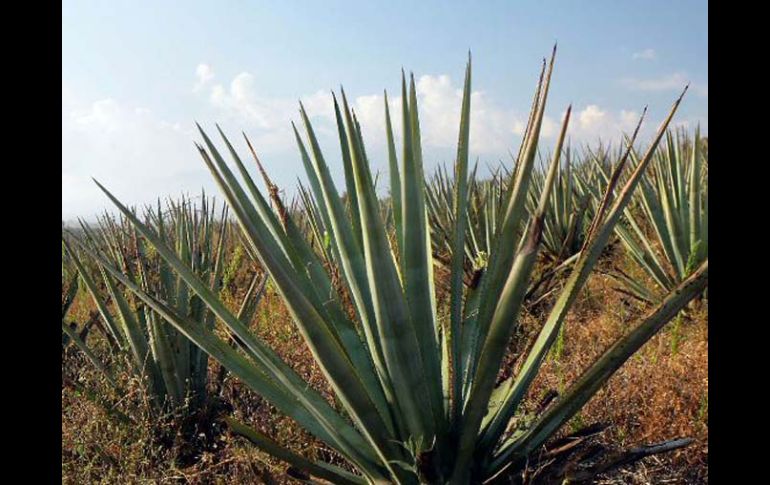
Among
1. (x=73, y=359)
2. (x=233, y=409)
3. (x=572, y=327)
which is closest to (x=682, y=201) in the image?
(x=572, y=327)

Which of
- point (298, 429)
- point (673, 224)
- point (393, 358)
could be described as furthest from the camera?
point (673, 224)

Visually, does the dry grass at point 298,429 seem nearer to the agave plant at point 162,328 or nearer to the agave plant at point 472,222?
the agave plant at point 162,328

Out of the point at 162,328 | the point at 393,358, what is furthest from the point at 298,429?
the point at 393,358

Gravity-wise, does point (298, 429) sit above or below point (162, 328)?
below

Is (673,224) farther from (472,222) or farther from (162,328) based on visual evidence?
(162,328)

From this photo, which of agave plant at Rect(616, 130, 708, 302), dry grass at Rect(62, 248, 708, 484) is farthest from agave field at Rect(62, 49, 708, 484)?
agave plant at Rect(616, 130, 708, 302)

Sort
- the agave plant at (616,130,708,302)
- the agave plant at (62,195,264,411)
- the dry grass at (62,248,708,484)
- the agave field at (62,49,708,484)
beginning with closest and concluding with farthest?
the agave field at (62,49,708,484), the dry grass at (62,248,708,484), the agave plant at (62,195,264,411), the agave plant at (616,130,708,302)

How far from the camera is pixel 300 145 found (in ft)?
6.49

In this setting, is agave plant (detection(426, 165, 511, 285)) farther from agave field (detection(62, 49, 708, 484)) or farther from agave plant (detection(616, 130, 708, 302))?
agave field (detection(62, 49, 708, 484))

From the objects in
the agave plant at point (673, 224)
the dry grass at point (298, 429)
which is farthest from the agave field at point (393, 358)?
the agave plant at point (673, 224)

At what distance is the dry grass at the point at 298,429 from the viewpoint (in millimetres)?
2592

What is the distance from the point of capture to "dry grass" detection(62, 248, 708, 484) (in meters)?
2.59

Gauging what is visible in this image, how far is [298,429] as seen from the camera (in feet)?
9.46
